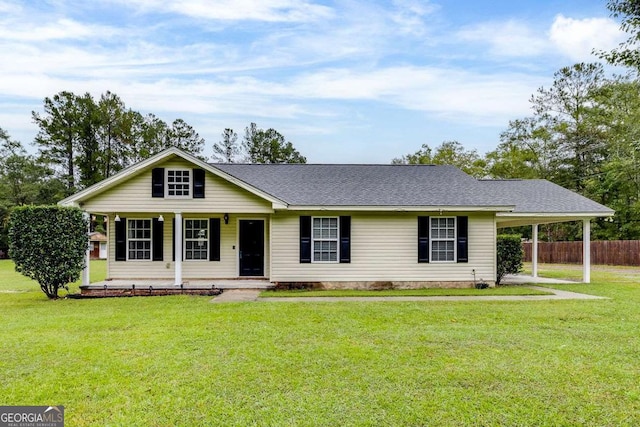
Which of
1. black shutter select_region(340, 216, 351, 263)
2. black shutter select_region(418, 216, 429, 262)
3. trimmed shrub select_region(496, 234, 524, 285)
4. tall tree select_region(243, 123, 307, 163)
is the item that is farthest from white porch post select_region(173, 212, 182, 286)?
tall tree select_region(243, 123, 307, 163)

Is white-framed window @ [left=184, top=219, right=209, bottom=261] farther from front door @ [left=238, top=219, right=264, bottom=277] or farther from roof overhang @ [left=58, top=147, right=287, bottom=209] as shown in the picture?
roof overhang @ [left=58, top=147, right=287, bottom=209]

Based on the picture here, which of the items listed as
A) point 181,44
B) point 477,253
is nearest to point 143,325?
point 477,253

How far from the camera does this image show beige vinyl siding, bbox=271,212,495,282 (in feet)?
42.1

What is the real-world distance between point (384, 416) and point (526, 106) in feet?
129

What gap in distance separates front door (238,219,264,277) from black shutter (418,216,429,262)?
517 cm

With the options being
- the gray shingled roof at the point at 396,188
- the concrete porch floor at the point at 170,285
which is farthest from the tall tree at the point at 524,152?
the concrete porch floor at the point at 170,285

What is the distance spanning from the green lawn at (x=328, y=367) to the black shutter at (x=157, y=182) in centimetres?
464

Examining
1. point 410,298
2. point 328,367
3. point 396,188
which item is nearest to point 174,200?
point 396,188

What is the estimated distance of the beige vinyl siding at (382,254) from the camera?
12820 mm

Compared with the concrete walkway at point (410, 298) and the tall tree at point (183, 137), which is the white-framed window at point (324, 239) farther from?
the tall tree at point (183, 137)

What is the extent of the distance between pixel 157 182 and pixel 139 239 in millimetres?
2579

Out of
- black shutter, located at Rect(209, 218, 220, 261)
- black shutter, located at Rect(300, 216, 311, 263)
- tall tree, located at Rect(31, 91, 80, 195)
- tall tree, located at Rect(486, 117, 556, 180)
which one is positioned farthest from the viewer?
tall tree, located at Rect(31, 91, 80, 195)

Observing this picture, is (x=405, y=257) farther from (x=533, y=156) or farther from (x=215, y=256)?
(x=533, y=156)

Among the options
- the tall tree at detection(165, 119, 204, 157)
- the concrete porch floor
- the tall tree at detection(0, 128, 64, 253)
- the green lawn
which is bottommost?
the concrete porch floor
